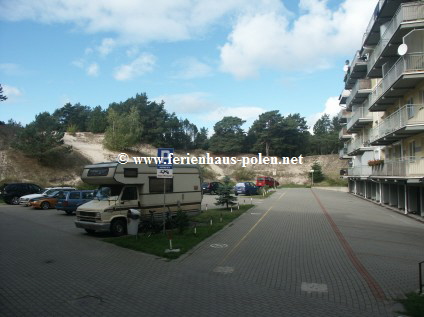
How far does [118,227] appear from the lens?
48.5ft

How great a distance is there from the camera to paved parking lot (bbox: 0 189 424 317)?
6766mm

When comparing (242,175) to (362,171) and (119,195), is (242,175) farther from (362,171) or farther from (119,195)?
(119,195)

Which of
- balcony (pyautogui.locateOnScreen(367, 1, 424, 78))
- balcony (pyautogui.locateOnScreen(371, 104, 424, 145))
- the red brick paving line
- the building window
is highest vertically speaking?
balcony (pyautogui.locateOnScreen(367, 1, 424, 78))

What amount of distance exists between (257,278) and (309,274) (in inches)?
54.1

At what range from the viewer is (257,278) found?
346 inches

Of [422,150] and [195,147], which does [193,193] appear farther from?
[195,147]

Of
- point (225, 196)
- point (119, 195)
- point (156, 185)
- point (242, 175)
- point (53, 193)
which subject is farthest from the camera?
point (242, 175)

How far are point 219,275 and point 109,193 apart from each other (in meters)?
7.79

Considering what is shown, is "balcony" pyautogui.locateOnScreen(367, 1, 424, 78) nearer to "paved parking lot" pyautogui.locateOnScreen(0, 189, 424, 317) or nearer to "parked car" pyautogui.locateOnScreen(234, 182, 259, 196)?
"paved parking lot" pyautogui.locateOnScreen(0, 189, 424, 317)

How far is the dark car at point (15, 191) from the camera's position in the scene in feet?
98.5

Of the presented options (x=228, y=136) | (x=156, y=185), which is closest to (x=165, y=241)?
(x=156, y=185)

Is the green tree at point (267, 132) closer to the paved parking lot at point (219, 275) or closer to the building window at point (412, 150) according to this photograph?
the building window at point (412, 150)

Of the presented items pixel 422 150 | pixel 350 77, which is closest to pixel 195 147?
pixel 350 77

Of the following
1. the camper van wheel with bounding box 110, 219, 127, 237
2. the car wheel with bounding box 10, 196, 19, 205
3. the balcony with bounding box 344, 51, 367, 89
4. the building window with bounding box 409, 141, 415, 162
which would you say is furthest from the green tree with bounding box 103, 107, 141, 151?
the camper van wheel with bounding box 110, 219, 127, 237
